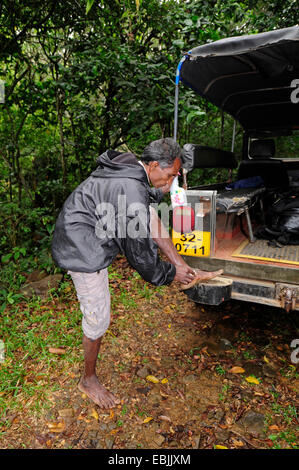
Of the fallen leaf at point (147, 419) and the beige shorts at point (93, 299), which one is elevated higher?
the beige shorts at point (93, 299)

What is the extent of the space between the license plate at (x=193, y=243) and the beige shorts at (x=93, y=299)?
79 cm

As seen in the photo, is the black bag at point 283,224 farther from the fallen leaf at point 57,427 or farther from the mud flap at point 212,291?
the fallen leaf at point 57,427

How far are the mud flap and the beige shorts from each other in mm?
747

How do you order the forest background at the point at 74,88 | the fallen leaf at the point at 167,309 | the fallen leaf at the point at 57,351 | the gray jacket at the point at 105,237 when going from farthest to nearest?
the forest background at the point at 74,88, the fallen leaf at the point at 167,309, the fallen leaf at the point at 57,351, the gray jacket at the point at 105,237

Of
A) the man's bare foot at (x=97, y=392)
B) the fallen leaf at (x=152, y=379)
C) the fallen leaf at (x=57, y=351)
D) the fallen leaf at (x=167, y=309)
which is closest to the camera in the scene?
the man's bare foot at (x=97, y=392)

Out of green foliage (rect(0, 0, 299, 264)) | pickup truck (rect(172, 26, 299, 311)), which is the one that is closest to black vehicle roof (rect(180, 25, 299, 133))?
pickup truck (rect(172, 26, 299, 311))

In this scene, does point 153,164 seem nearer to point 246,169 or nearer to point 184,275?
point 184,275

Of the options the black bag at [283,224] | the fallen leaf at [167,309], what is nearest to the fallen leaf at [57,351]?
the fallen leaf at [167,309]

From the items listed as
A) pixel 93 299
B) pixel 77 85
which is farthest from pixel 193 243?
pixel 77 85

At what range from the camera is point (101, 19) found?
4742 millimetres

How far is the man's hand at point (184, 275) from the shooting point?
246 centimetres

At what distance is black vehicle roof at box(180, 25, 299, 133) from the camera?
261 centimetres

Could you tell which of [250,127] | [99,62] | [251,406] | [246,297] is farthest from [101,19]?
[251,406]

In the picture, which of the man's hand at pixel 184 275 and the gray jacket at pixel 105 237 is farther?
the man's hand at pixel 184 275
